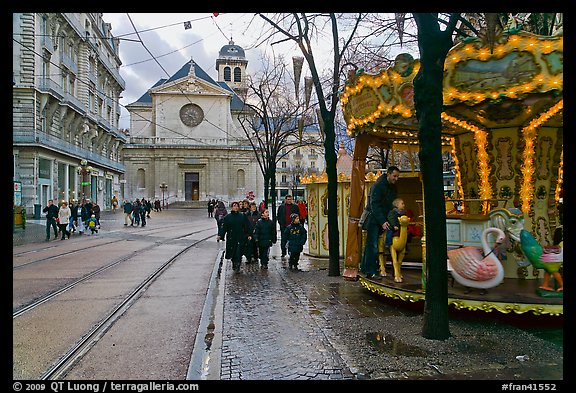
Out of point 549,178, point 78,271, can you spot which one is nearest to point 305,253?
point 78,271

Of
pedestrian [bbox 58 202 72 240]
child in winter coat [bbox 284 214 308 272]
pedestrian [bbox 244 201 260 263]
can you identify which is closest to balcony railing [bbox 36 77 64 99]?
pedestrian [bbox 58 202 72 240]

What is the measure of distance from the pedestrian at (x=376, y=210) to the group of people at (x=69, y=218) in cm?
1720

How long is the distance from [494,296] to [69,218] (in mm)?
20888

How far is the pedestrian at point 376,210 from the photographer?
8695mm

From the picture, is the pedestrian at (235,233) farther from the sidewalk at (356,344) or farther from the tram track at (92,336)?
the sidewalk at (356,344)

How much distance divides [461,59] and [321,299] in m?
4.65

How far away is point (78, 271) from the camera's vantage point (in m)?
11.8

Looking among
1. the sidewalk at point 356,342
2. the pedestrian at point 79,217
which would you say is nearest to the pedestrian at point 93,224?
the pedestrian at point 79,217

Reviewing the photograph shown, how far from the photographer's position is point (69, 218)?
22641mm

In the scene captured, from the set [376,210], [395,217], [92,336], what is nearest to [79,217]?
[92,336]

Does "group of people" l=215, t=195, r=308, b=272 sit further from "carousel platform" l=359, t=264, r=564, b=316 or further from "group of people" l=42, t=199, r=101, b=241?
"group of people" l=42, t=199, r=101, b=241

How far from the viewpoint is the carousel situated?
6809 millimetres

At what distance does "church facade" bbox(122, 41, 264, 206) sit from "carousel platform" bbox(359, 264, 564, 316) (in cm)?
6189
